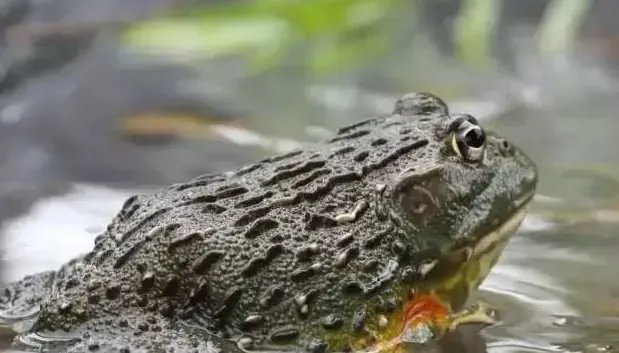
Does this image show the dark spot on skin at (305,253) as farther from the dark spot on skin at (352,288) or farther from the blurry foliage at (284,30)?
the blurry foliage at (284,30)

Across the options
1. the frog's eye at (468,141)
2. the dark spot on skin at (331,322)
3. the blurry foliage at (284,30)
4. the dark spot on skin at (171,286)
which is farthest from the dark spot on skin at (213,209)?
the blurry foliage at (284,30)

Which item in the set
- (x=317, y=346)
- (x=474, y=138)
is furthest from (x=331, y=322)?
(x=474, y=138)

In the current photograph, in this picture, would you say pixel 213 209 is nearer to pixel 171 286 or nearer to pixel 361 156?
pixel 171 286

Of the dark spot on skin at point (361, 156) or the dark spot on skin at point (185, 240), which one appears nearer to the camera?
the dark spot on skin at point (185, 240)

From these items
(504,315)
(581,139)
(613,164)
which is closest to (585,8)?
(581,139)

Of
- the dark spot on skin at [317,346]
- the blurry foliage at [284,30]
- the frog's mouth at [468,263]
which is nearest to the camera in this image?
the dark spot on skin at [317,346]

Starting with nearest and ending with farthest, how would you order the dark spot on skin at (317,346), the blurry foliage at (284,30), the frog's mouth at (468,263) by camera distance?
the dark spot on skin at (317,346)
the frog's mouth at (468,263)
the blurry foliage at (284,30)

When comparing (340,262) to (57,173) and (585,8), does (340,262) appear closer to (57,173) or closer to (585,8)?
(57,173)

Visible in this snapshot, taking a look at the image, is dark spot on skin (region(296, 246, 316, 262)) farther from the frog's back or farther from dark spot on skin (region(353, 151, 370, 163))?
dark spot on skin (region(353, 151, 370, 163))
